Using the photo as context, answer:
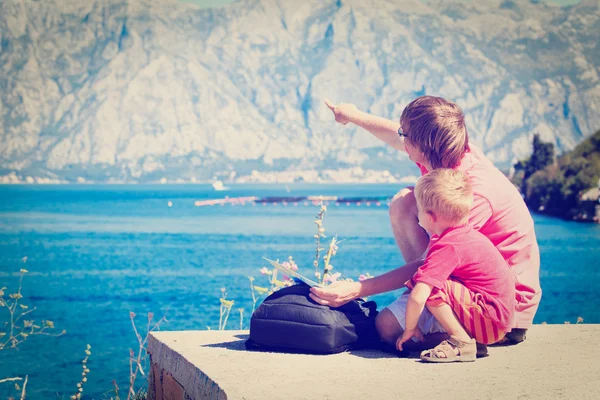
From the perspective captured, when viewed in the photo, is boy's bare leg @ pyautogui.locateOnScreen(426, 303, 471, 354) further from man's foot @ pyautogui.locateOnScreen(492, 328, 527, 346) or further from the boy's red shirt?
man's foot @ pyautogui.locateOnScreen(492, 328, 527, 346)

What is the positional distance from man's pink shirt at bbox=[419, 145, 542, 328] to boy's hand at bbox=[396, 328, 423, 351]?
563 millimetres

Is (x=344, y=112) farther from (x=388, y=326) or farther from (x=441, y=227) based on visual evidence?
(x=388, y=326)

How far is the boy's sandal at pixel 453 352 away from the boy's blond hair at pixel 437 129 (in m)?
0.92

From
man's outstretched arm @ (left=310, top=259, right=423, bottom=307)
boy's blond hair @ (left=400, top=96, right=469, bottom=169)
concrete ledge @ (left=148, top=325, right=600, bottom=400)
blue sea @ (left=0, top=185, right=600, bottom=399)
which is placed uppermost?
boy's blond hair @ (left=400, top=96, right=469, bottom=169)

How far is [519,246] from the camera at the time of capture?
13.5ft

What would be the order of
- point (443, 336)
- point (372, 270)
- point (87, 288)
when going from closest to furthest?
point (443, 336)
point (87, 288)
point (372, 270)

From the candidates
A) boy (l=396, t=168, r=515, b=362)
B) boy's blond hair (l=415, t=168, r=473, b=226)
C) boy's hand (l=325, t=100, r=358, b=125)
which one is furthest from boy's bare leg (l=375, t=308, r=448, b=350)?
boy's hand (l=325, t=100, r=358, b=125)

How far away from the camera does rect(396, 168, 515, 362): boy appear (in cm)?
375

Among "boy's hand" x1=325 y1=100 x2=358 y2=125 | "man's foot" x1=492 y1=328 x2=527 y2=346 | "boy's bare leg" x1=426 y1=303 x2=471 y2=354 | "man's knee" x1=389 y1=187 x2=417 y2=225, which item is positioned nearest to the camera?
"boy's bare leg" x1=426 y1=303 x2=471 y2=354

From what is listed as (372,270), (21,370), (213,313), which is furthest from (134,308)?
(372,270)

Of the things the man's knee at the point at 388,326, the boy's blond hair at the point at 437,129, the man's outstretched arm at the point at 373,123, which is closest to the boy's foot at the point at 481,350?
the man's knee at the point at 388,326

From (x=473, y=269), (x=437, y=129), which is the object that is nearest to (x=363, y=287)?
(x=473, y=269)

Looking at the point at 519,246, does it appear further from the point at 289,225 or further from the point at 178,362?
the point at 289,225

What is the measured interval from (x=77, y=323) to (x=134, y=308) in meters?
3.53
